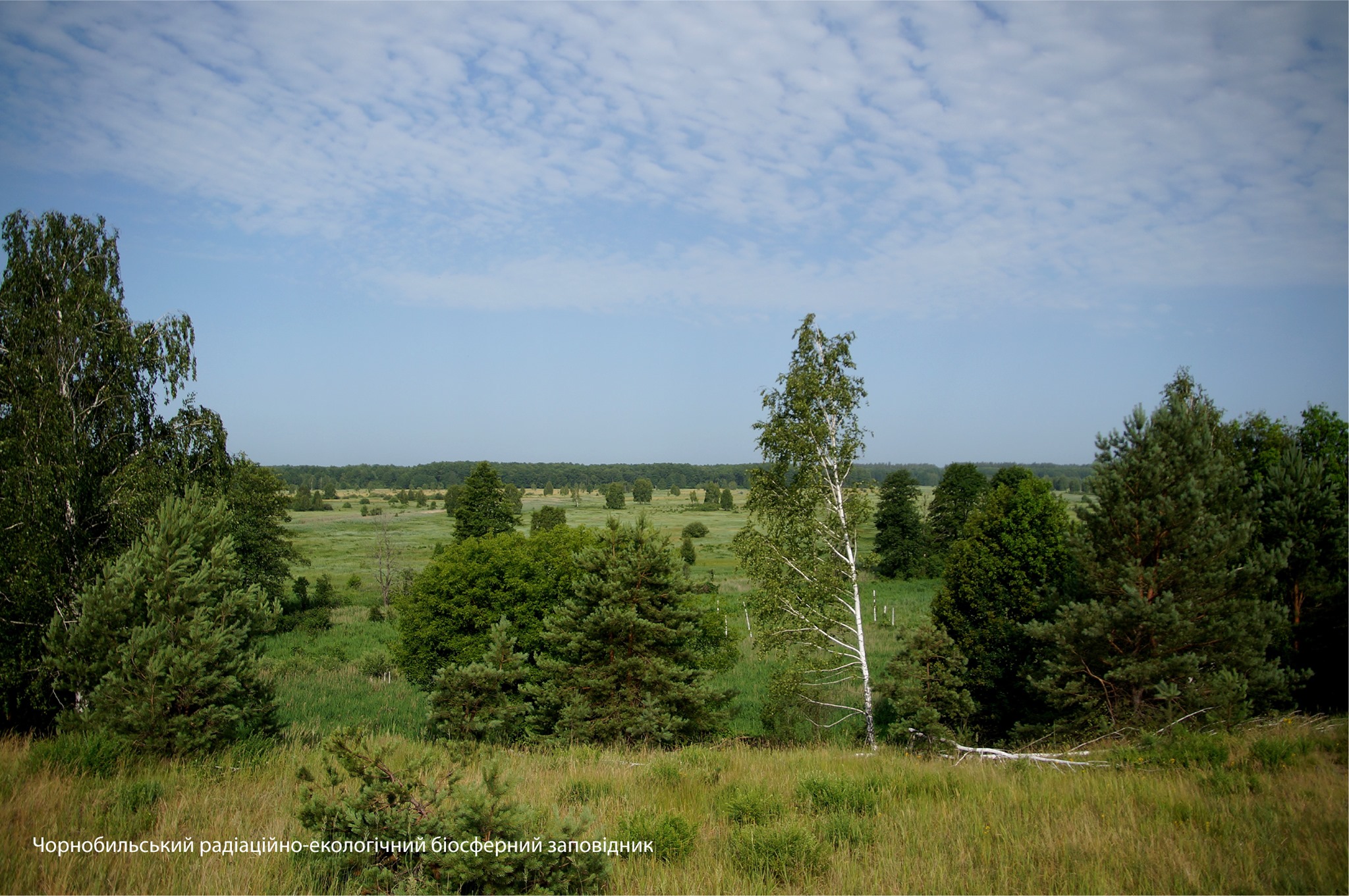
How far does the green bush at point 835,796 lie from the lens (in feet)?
21.4

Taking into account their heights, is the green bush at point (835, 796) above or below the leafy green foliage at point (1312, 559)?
below

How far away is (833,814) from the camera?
246 inches

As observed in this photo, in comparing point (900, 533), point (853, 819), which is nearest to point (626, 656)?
point (853, 819)

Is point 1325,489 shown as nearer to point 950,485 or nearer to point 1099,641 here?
point 1099,641

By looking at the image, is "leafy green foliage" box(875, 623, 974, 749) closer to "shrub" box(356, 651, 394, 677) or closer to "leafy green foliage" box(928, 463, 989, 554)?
"shrub" box(356, 651, 394, 677)

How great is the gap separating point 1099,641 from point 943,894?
1015cm

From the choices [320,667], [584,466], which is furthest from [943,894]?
[584,466]

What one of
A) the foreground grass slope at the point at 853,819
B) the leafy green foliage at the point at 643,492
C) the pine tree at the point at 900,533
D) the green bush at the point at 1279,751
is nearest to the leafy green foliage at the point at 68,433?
the foreground grass slope at the point at 853,819

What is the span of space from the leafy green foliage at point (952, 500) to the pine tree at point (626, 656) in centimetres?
4868

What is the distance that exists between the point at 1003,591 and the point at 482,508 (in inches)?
1097

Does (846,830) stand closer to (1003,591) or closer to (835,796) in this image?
(835,796)

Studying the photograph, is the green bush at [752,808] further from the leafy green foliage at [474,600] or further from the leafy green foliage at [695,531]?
the leafy green foliage at [695,531]

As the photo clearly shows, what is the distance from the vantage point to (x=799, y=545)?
1531 cm

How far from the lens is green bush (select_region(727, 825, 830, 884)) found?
16.4 feet
